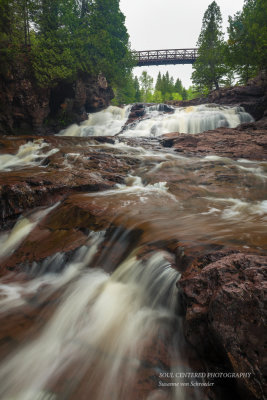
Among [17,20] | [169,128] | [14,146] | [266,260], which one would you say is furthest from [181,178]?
[17,20]

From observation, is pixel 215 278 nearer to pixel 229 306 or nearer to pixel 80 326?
pixel 229 306

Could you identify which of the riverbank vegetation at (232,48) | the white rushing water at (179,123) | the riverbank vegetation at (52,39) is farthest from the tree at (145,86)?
the white rushing water at (179,123)

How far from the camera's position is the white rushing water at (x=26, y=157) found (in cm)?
750

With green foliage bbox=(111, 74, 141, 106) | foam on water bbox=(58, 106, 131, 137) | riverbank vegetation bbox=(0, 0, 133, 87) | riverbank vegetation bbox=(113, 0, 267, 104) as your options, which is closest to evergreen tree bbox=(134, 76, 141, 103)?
green foliage bbox=(111, 74, 141, 106)

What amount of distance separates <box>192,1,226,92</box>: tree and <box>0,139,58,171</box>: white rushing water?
2239 cm

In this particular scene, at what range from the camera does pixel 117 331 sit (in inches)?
83.7

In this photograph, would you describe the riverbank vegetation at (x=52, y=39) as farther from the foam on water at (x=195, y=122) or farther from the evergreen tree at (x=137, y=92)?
the evergreen tree at (x=137, y=92)

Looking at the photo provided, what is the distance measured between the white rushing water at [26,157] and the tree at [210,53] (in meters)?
22.4

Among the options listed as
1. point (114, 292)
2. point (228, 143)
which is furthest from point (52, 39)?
point (114, 292)

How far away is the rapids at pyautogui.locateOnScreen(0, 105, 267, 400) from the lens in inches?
65.3

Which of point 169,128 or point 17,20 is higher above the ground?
point 17,20

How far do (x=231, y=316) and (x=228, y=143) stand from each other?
1010cm

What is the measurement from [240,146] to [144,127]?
8.17m

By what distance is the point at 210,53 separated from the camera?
23.1m
